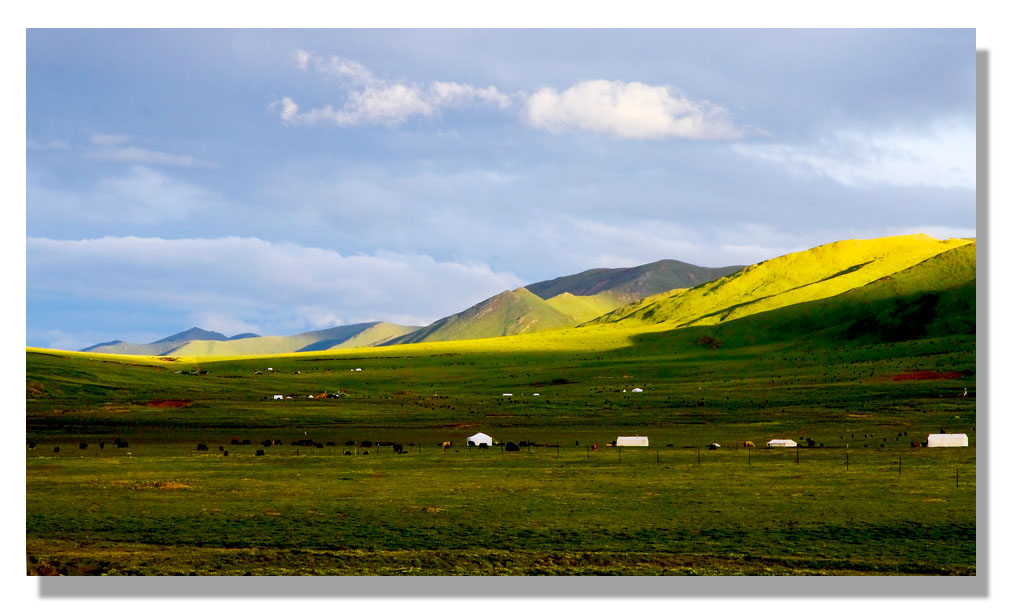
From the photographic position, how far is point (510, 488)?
188 ft

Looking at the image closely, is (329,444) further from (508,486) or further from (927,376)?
(927,376)

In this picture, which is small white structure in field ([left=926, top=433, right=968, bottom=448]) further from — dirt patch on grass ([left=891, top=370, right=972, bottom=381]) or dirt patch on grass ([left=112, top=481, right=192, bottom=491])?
dirt patch on grass ([left=891, top=370, right=972, bottom=381])

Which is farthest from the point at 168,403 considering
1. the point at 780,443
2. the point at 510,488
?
the point at 510,488

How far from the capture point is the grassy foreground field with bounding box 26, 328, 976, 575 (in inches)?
1458

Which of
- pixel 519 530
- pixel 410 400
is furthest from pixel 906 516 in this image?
pixel 410 400

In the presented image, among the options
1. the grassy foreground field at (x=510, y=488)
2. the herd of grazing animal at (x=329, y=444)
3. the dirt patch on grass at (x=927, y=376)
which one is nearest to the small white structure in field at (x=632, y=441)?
the grassy foreground field at (x=510, y=488)

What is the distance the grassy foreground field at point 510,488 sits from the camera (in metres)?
37.0

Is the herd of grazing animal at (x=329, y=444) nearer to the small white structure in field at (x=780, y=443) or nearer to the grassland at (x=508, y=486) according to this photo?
the grassland at (x=508, y=486)

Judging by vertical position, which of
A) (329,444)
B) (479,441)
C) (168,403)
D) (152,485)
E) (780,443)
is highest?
(152,485)

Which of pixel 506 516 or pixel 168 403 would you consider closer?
pixel 506 516

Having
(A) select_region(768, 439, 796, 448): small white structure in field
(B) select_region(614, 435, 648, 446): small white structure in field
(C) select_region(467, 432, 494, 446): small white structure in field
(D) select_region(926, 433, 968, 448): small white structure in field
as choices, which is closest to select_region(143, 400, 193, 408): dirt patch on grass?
(C) select_region(467, 432, 494, 446): small white structure in field

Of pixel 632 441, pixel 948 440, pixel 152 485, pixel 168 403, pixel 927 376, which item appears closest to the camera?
pixel 152 485
